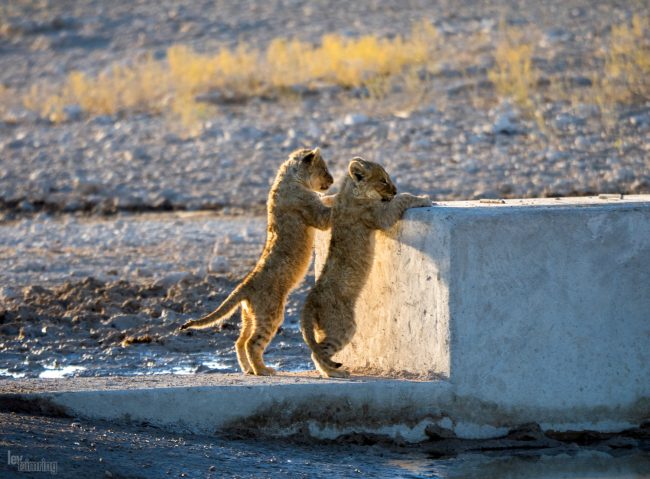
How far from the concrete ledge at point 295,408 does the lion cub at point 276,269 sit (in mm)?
390

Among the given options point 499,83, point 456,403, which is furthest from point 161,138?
point 456,403

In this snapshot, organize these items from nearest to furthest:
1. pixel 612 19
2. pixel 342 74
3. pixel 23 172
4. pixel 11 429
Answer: pixel 11 429
pixel 23 172
pixel 342 74
pixel 612 19

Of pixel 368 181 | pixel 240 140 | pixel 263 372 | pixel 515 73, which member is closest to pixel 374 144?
pixel 240 140

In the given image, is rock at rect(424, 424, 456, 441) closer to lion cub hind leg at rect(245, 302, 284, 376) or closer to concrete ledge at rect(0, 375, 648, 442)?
concrete ledge at rect(0, 375, 648, 442)

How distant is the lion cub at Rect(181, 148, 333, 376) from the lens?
23.9ft

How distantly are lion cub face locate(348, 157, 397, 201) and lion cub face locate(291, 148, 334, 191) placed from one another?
0.61 metres

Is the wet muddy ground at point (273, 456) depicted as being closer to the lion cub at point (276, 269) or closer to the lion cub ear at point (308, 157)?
the lion cub at point (276, 269)

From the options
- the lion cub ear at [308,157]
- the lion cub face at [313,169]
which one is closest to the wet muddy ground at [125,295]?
the lion cub face at [313,169]

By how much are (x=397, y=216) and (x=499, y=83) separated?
9.37 meters

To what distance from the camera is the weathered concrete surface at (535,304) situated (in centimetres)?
681

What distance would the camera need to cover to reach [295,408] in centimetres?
684

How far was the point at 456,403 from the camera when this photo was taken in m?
6.87

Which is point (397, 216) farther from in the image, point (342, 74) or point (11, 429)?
point (342, 74)

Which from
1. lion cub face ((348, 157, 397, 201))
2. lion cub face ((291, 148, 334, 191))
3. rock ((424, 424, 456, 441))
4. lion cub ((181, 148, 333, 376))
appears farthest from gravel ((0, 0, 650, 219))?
rock ((424, 424, 456, 441))
